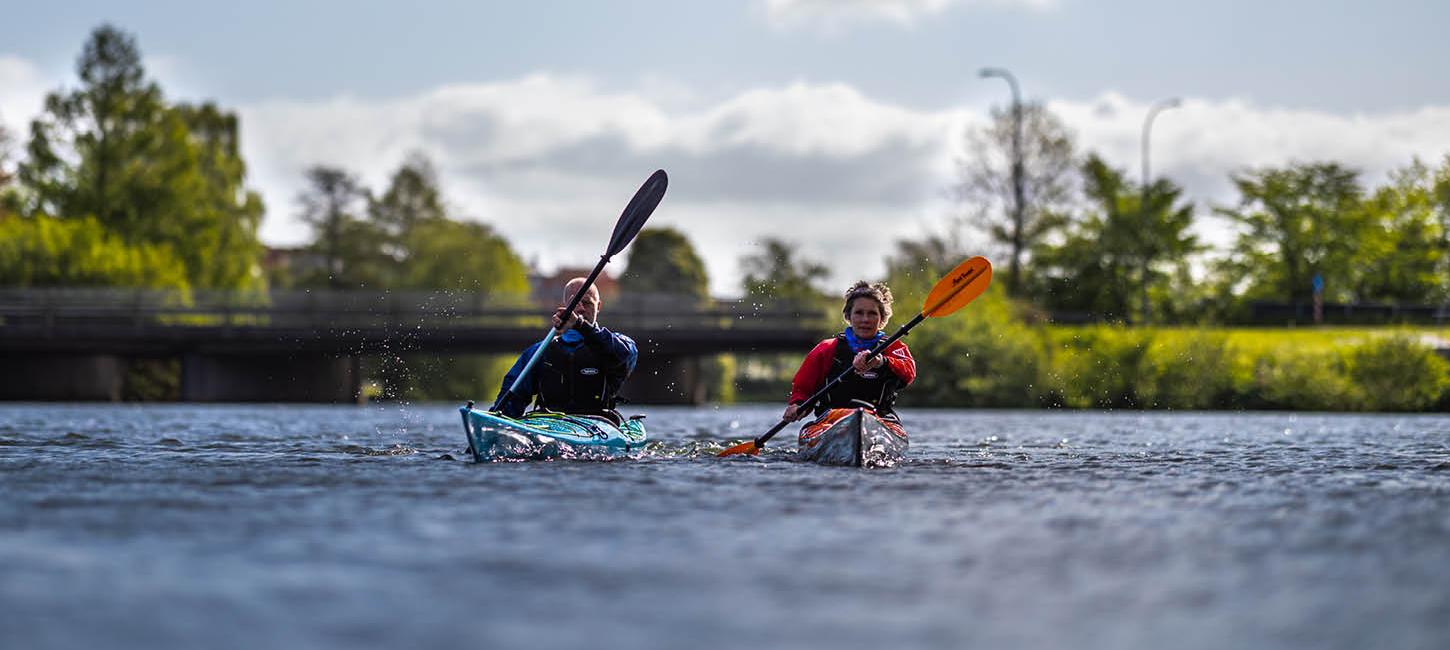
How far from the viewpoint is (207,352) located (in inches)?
1515

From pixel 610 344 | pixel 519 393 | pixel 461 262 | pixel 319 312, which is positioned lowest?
pixel 519 393

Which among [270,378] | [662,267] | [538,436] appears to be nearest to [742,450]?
[538,436]

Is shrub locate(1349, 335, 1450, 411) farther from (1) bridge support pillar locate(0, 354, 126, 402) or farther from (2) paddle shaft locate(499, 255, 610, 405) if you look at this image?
(1) bridge support pillar locate(0, 354, 126, 402)

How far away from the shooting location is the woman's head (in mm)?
11906

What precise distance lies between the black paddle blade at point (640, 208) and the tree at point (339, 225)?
54.6m

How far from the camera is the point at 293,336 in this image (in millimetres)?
37750

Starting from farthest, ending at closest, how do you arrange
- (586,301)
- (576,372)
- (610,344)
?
(576,372) < (586,301) < (610,344)

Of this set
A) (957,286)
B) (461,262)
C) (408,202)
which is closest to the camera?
(957,286)

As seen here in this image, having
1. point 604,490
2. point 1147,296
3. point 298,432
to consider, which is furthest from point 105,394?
point 604,490

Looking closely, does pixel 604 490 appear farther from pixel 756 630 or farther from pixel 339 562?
pixel 756 630

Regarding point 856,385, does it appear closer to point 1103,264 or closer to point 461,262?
point 1103,264

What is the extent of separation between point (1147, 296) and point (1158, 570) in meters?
42.1

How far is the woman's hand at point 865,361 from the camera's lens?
1135 centimetres

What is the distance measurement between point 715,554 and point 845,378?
527 centimetres
